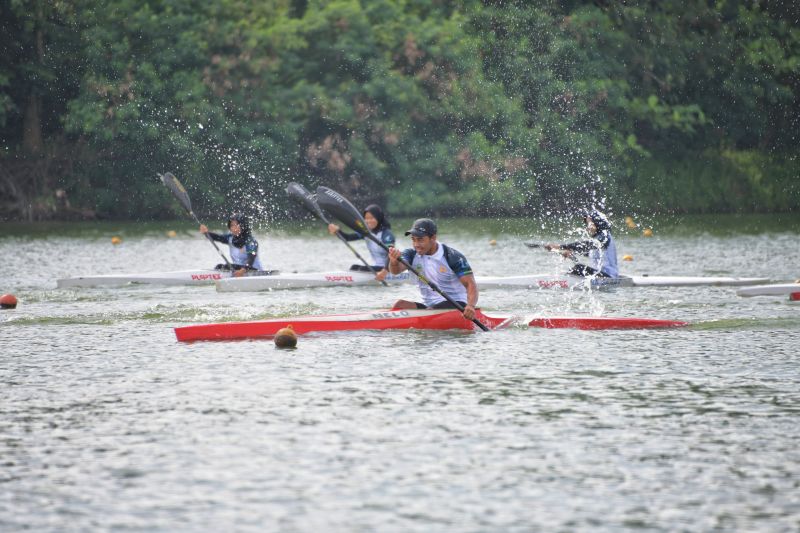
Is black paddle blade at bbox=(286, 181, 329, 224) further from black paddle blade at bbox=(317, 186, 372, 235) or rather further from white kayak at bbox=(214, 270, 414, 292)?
black paddle blade at bbox=(317, 186, 372, 235)

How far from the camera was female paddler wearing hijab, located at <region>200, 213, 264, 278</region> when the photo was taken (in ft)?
83.6

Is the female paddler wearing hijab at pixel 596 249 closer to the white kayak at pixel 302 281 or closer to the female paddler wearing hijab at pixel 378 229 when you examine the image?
the female paddler wearing hijab at pixel 378 229

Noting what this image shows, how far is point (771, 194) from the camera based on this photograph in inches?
2308

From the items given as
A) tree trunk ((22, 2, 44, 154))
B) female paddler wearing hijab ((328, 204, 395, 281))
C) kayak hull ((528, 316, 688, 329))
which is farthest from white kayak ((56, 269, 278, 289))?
tree trunk ((22, 2, 44, 154))

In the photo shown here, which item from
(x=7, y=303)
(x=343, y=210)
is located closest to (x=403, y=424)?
(x=343, y=210)

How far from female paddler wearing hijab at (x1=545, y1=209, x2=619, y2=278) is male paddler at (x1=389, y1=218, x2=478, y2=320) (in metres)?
6.16

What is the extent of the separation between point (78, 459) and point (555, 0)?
177ft

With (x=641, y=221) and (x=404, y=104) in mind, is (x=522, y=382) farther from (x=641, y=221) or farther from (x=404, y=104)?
(x=404, y=104)

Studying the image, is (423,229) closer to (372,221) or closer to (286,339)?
(286,339)

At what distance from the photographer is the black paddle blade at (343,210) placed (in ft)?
65.0

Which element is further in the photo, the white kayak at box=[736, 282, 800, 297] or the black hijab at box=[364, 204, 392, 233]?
the black hijab at box=[364, 204, 392, 233]

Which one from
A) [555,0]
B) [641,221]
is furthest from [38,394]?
[555,0]

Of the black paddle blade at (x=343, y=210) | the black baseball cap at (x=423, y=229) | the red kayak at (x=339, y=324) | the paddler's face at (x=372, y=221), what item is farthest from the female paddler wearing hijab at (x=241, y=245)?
the black baseball cap at (x=423, y=229)

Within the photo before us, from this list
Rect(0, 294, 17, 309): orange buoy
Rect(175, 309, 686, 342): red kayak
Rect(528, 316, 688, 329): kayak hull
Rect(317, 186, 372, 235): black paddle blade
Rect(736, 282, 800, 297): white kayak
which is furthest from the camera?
Rect(0, 294, 17, 309): orange buoy
